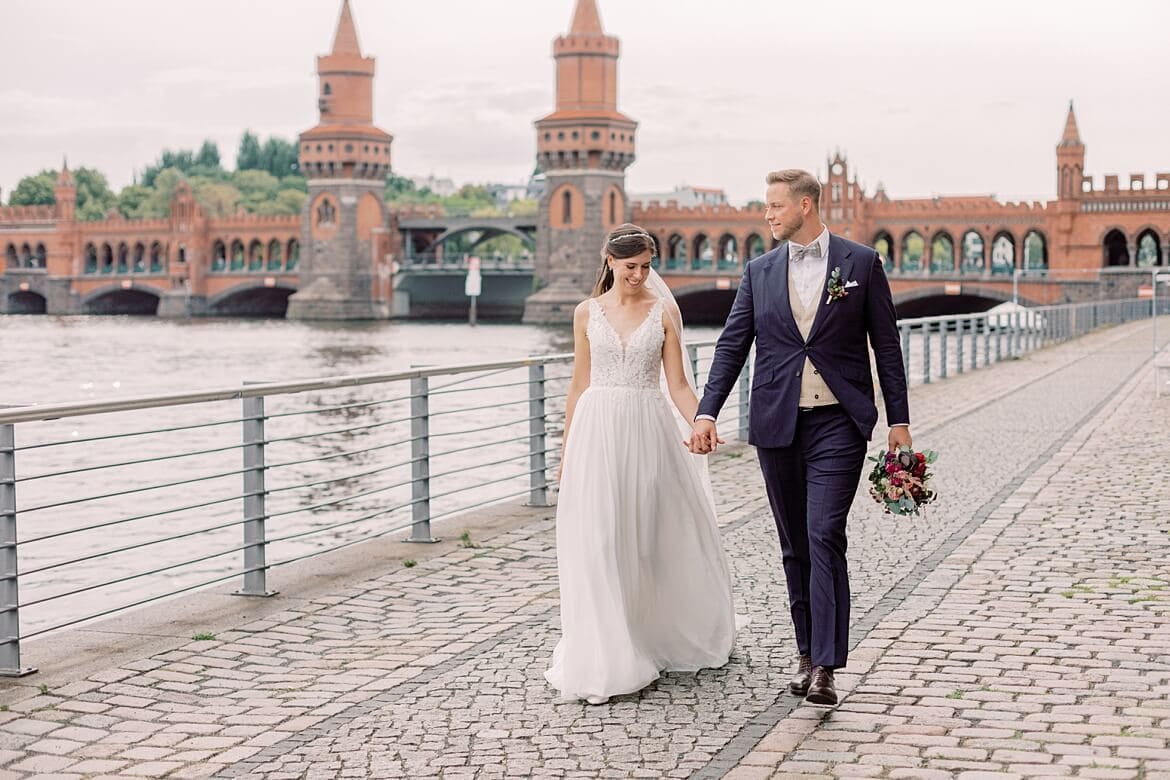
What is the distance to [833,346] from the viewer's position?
4.66m

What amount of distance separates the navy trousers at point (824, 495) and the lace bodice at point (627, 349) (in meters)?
0.59

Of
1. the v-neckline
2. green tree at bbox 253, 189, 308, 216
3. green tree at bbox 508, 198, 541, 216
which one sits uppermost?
green tree at bbox 508, 198, 541, 216

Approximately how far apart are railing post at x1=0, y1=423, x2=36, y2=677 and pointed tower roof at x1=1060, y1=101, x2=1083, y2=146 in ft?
222

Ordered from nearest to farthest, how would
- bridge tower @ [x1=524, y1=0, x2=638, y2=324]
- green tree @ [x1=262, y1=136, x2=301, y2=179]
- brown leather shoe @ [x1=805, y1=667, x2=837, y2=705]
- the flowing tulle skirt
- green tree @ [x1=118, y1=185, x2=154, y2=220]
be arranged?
brown leather shoe @ [x1=805, y1=667, x2=837, y2=705] → the flowing tulle skirt → bridge tower @ [x1=524, y1=0, x2=638, y2=324] → green tree @ [x1=118, y1=185, x2=154, y2=220] → green tree @ [x1=262, y1=136, x2=301, y2=179]

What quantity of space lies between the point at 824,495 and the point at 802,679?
57 centimetres

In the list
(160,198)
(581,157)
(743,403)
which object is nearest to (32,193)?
(160,198)

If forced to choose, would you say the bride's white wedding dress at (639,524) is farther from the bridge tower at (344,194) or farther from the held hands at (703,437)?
the bridge tower at (344,194)

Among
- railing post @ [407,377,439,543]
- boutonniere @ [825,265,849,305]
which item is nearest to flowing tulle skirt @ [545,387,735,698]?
boutonniere @ [825,265,849,305]

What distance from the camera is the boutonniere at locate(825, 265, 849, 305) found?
461 centimetres

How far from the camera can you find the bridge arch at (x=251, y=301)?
8694cm

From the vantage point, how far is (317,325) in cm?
7438

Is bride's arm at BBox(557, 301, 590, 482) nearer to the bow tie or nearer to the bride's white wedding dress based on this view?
the bride's white wedding dress

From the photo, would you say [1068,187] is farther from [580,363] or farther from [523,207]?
[523,207]

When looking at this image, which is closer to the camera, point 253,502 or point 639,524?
point 639,524
